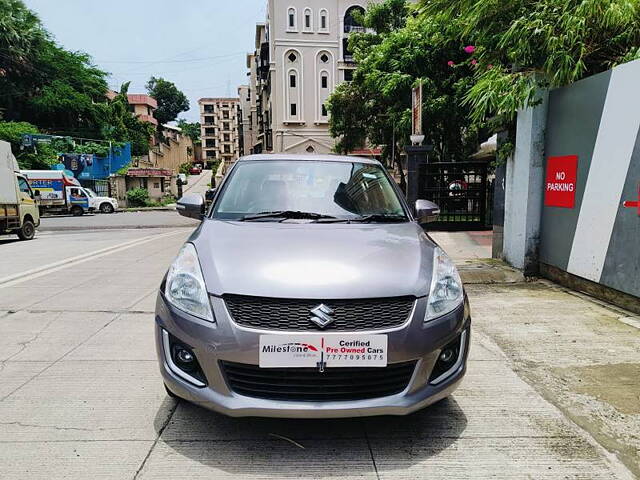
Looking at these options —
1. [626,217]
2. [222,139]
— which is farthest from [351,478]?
[222,139]

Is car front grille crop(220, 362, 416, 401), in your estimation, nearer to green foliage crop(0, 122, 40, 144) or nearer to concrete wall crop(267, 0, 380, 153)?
green foliage crop(0, 122, 40, 144)

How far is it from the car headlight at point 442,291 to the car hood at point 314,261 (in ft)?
0.17

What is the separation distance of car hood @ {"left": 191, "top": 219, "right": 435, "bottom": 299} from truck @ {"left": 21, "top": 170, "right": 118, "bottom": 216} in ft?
96.2

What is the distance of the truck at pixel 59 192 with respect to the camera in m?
28.7

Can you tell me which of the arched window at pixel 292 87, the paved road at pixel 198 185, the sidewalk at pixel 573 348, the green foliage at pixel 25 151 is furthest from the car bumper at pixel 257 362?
the paved road at pixel 198 185

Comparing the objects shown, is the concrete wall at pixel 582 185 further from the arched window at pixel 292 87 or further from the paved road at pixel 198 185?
the paved road at pixel 198 185

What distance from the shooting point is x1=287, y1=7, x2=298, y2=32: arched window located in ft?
148

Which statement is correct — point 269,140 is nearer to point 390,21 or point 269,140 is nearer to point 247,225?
point 390,21

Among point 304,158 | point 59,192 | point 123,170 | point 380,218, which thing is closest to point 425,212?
point 380,218

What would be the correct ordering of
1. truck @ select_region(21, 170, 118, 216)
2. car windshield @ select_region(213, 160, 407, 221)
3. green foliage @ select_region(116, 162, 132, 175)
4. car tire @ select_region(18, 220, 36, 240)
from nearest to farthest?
1. car windshield @ select_region(213, 160, 407, 221)
2. car tire @ select_region(18, 220, 36, 240)
3. truck @ select_region(21, 170, 118, 216)
4. green foliage @ select_region(116, 162, 132, 175)

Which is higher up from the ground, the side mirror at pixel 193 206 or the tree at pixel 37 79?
the tree at pixel 37 79

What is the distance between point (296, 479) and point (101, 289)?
16.6 ft

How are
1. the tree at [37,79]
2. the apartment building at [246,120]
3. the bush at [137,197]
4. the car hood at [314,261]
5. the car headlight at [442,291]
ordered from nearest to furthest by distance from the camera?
1. the car hood at [314,261]
2. the car headlight at [442,291]
3. the tree at [37,79]
4. the bush at [137,197]
5. the apartment building at [246,120]

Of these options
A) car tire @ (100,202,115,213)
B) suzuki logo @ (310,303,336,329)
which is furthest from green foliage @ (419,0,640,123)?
car tire @ (100,202,115,213)
